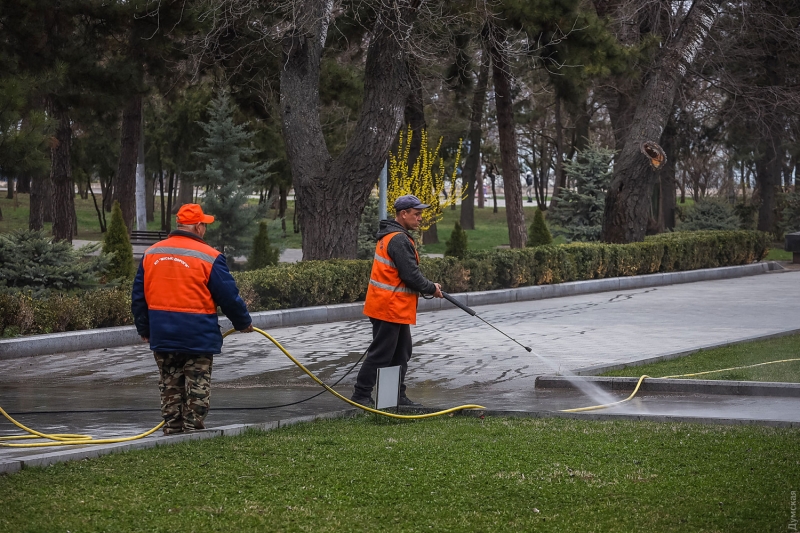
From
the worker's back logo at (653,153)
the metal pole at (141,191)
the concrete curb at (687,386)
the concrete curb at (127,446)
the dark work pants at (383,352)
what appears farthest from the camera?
the metal pole at (141,191)

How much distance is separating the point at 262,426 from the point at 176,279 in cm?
126

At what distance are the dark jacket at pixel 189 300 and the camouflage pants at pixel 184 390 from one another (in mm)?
162

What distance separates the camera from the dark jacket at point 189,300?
708 cm

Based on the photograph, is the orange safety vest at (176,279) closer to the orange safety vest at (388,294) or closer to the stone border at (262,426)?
the stone border at (262,426)

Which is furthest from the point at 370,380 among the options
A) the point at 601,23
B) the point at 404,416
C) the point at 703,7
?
the point at 703,7

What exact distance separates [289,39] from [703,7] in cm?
1172

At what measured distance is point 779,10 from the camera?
30.4 meters

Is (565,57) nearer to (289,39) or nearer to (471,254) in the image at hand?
(471,254)

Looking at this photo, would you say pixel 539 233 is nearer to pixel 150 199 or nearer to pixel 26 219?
pixel 26 219

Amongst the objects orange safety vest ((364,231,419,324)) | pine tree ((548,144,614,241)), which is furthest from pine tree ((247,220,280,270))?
orange safety vest ((364,231,419,324))

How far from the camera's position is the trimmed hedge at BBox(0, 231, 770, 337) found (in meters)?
13.2

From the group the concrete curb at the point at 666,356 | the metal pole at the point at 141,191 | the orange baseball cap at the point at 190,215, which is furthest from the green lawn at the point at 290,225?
the orange baseball cap at the point at 190,215

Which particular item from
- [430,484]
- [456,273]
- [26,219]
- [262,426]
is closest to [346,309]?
[456,273]

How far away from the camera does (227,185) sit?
25.1m
